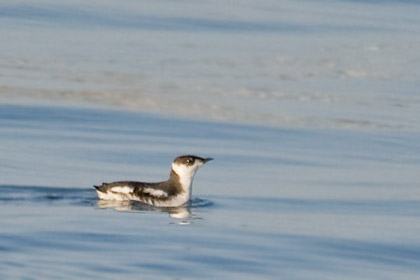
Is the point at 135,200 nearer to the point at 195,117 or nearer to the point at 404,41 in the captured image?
the point at 195,117

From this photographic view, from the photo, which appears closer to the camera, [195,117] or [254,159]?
[254,159]

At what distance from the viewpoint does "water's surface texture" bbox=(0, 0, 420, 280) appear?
12.7 m

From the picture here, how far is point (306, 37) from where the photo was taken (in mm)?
34531

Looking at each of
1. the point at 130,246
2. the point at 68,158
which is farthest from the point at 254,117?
the point at 130,246

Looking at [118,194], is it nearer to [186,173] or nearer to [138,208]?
[138,208]

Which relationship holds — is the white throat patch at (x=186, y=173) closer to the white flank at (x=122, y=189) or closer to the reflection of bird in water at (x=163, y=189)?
the reflection of bird in water at (x=163, y=189)

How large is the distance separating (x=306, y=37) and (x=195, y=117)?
39.0 feet

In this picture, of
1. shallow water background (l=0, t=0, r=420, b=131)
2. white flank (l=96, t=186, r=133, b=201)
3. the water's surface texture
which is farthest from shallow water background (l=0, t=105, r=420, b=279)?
shallow water background (l=0, t=0, r=420, b=131)

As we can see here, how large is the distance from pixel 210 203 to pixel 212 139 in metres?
4.89

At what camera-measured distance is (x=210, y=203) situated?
1614 centimetres

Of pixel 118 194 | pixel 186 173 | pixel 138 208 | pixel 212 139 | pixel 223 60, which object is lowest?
pixel 138 208

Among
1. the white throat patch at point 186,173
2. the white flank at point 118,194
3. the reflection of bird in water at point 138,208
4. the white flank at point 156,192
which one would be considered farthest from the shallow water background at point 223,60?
the white flank at point 118,194

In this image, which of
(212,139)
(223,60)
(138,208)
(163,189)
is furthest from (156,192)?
(223,60)

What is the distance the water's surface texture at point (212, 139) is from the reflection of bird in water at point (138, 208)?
0.18 feet
